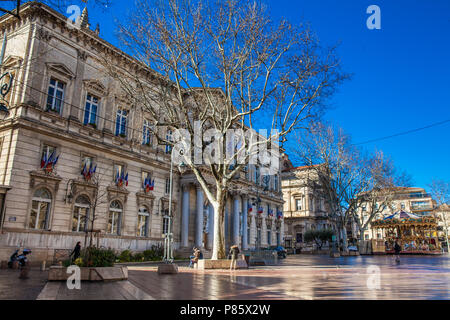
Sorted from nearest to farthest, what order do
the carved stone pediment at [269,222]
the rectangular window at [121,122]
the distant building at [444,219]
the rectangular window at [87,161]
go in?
the rectangular window at [87,161], the rectangular window at [121,122], the carved stone pediment at [269,222], the distant building at [444,219]

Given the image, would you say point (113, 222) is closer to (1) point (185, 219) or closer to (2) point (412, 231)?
(1) point (185, 219)

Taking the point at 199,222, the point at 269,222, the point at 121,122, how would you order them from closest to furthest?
the point at 121,122 → the point at 199,222 → the point at 269,222

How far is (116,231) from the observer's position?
2655cm

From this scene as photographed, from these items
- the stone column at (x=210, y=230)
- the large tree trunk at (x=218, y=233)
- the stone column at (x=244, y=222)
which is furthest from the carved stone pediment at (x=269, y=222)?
the large tree trunk at (x=218, y=233)

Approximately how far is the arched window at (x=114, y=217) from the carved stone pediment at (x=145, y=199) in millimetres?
1922

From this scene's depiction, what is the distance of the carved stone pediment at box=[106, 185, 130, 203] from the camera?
85.2 ft

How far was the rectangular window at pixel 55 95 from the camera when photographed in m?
23.3

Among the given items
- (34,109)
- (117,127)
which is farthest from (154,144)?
(34,109)

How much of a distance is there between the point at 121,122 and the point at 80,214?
9.00 metres

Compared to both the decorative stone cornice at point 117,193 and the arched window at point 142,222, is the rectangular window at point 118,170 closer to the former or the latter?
the decorative stone cornice at point 117,193

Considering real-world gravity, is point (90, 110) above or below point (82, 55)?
below

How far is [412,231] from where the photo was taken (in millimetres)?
42375

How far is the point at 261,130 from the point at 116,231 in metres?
14.3

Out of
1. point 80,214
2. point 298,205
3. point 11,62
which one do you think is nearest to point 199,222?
point 80,214
